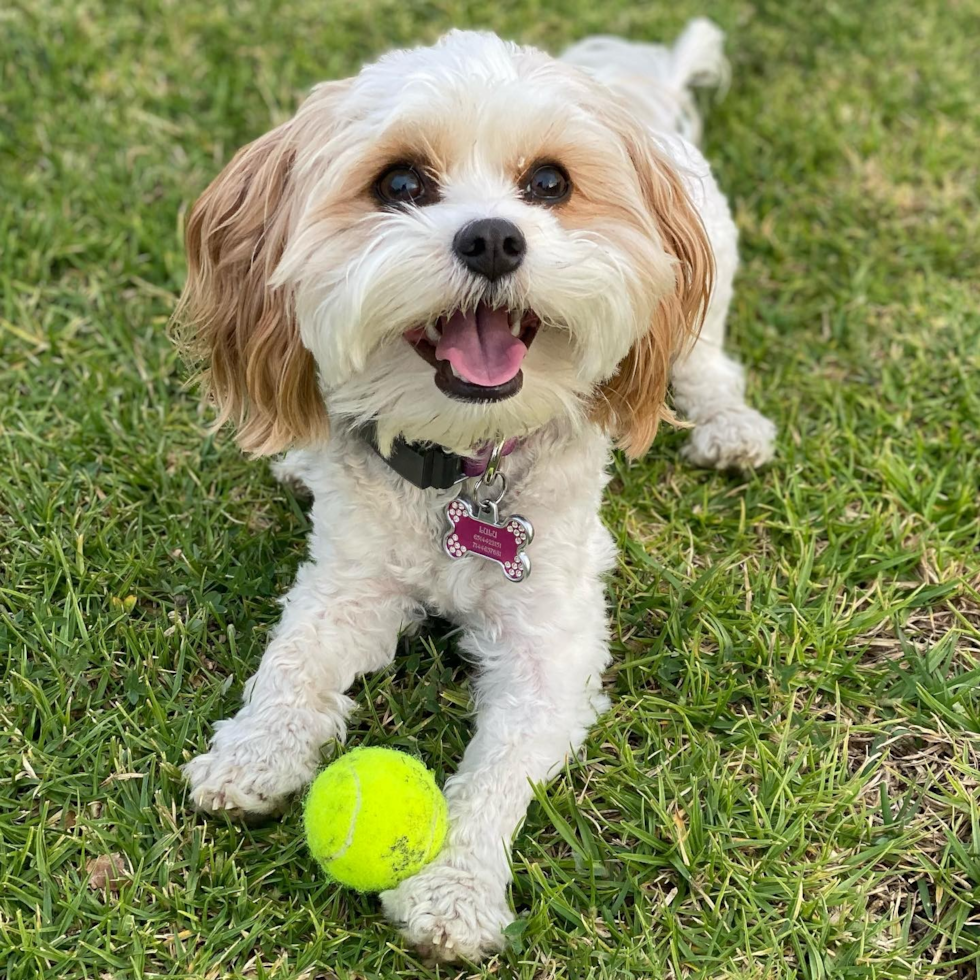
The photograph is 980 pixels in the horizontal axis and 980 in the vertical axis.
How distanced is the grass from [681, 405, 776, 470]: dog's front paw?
0.09m

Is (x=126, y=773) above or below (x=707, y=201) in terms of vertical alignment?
below

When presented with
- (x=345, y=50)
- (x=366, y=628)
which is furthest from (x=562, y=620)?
(x=345, y=50)

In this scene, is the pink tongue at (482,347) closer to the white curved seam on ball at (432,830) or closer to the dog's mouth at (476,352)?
the dog's mouth at (476,352)

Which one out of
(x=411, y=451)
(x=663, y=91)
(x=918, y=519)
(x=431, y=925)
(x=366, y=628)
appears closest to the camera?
(x=431, y=925)

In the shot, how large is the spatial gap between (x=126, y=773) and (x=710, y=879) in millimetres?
1574

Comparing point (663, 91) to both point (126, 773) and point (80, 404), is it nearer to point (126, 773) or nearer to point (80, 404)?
point (80, 404)

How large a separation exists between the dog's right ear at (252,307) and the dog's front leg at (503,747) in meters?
0.84

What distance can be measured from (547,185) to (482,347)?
45cm

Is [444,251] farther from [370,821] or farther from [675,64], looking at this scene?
[675,64]

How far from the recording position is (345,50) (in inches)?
228

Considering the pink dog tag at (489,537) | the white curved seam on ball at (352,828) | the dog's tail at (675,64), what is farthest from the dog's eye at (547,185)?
the dog's tail at (675,64)

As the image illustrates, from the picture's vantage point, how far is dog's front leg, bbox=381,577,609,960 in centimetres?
250

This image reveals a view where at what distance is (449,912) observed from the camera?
8.14 ft

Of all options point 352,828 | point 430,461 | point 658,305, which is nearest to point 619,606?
point 430,461
